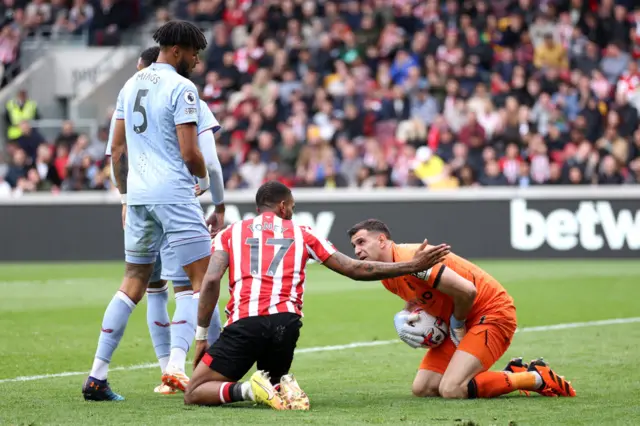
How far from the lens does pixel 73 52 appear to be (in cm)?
2584

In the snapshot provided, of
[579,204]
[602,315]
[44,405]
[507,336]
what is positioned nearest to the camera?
[44,405]

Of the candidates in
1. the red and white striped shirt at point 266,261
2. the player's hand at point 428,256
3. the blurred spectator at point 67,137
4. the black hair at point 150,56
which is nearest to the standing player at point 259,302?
the red and white striped shirt at point 266,261

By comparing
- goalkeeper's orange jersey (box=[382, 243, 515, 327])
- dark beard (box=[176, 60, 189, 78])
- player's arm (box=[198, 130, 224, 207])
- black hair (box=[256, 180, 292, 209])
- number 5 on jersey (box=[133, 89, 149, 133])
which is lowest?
goalkeeper's orange jersey (box=[382, 243, 515, 327])

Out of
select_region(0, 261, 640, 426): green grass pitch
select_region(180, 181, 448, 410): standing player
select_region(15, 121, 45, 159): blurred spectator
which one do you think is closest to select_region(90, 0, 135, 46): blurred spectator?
select_region(15, 121, 45, 159): blurred spectator

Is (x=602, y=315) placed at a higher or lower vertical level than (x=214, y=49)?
lower

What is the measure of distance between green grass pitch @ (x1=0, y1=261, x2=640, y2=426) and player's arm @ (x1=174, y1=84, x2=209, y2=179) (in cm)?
145

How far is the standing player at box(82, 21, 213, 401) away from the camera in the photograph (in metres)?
6.87

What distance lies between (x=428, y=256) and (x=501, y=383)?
1.27 metres

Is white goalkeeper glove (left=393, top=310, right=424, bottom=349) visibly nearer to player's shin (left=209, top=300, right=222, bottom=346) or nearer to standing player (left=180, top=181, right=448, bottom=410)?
standing player (left=180, top=181, right=448, bottom=410)

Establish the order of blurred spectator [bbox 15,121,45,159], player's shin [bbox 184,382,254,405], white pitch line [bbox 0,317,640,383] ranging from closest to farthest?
player's shin [bbox 184,382,254,405]
white pitch line [bbox 0,317,640,383]
blurred spectator [bbox 15,121,45,159]

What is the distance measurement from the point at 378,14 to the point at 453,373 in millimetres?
17258

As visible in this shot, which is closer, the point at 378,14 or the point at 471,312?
the point at 471,312

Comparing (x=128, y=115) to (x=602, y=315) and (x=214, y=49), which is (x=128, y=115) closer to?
(x=602, y=315)

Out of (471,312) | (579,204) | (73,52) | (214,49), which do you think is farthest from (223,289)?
(73,52)
